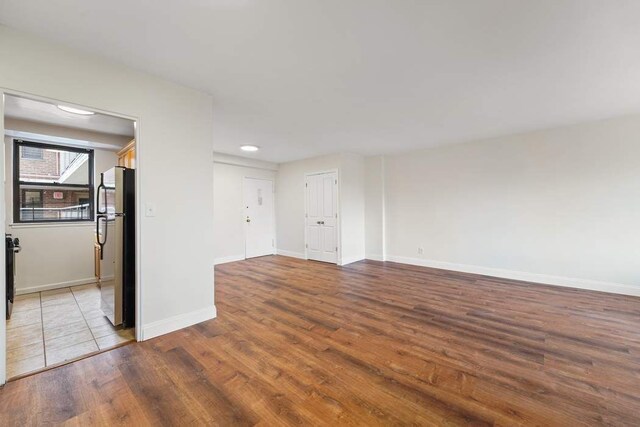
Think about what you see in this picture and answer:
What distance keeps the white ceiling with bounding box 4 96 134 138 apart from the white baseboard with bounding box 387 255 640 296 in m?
5.45

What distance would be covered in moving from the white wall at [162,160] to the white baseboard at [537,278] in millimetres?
4320

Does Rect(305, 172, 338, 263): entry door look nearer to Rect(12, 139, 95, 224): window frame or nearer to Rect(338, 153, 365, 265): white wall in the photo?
Rect(338, 153, 365, 265): white wall

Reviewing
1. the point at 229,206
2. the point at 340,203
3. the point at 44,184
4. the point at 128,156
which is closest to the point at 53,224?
the point at 44,184

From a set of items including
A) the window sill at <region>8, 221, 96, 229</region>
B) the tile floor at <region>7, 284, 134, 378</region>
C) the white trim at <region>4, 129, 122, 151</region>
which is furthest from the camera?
the window sill at <region>8, 221, 96, 229</region>

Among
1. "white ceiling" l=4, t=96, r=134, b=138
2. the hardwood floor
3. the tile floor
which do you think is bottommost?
the hardwood floor

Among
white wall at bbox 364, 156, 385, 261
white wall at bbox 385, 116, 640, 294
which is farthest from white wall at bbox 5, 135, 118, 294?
white wall at bbox 385, 116, 640, 294

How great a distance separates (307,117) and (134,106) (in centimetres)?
196

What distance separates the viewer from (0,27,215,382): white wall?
6.55ft

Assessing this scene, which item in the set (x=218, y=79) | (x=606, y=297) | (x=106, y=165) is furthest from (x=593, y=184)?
(x=106, y=165)

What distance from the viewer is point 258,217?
21.8 ft

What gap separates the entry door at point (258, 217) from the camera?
21.0ft

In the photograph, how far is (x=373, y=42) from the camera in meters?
1.97

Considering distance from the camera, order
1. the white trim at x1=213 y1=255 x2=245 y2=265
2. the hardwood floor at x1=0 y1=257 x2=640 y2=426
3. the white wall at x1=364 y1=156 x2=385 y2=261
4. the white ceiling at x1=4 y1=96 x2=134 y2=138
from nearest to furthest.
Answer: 1. the hardwood floor at x1=0 y1=257 x2=640 y2=426
2. the white ceiling at x1=4 y1=96 x2=134 y2=138
3. the white trim at x1=213 y1=255 x2=245 y2=265
4. the white wall at x1=364 y1=156 x2=385 y2=261

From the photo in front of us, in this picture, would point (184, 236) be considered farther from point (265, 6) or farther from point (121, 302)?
point (265, 6)
